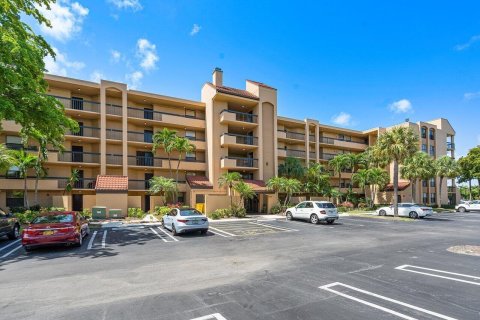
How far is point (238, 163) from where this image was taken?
103 ft

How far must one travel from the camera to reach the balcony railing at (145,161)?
29.6 metres

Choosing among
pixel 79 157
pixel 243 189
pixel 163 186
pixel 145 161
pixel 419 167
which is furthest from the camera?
pixel 419 167

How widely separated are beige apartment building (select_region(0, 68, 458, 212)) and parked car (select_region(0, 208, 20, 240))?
9935mm

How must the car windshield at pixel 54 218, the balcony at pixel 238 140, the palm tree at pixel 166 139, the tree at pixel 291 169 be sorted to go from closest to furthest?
the car windshield at pixel 54 218, the palm tree at pixel 166 139, the balcony at pixel 238 140, the tree at pixel 291 169

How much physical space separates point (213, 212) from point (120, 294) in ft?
64.8

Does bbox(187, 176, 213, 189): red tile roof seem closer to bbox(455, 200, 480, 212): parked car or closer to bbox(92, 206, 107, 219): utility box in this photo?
bbox(92, 206, 107, 219): utility box

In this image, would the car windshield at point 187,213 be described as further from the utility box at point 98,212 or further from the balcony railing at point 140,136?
the balcony railing at point 140,136

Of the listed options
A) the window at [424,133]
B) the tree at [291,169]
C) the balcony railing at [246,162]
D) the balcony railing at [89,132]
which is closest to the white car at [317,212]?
the balcony railing at [246,162]

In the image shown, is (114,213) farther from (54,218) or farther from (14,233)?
(54,218)

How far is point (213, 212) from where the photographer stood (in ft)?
85.3

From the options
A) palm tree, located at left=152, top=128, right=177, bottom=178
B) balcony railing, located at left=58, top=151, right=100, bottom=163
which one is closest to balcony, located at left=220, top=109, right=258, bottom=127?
palm tree, located at left=152, top=128, right=177, bottom=178

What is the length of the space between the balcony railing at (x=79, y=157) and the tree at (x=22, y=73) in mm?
11933

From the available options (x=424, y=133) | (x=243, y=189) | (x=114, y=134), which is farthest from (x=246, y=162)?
(x=424, y=133)

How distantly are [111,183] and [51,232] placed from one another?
51.8 feet
